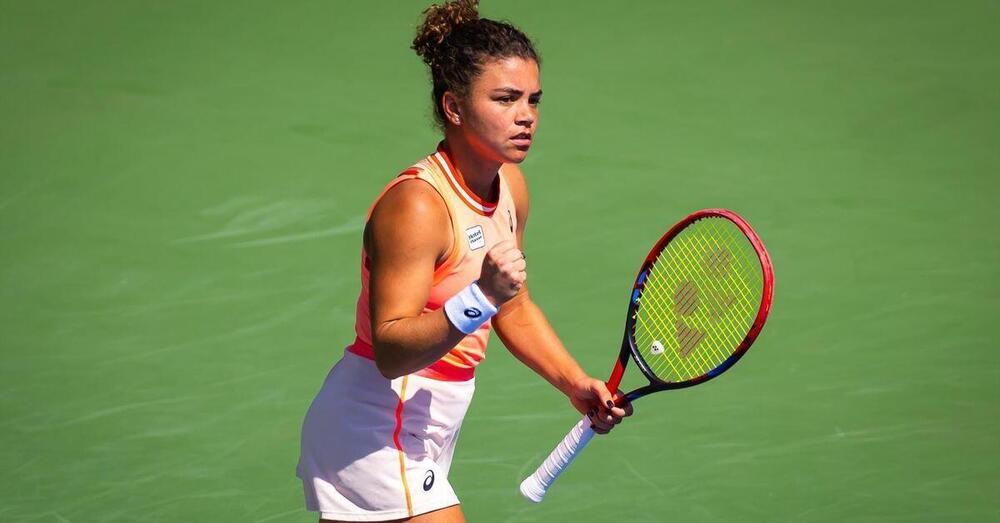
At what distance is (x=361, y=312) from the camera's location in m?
3.96

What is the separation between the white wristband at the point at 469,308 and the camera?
3.46m

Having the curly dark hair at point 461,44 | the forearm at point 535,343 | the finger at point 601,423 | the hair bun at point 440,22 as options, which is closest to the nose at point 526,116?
the curly dark hair at point 461,44

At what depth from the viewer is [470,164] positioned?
3957mm

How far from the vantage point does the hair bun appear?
156 inches

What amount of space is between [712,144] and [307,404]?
9.80 feet

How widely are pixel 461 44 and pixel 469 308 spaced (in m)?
0.80

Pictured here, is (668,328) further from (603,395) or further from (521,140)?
(521,140)

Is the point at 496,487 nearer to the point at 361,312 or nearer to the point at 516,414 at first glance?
the point at 516,414

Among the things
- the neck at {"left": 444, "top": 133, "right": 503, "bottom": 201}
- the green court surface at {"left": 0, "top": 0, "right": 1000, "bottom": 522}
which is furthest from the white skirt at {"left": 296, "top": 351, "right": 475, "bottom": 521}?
the green court surface at {"left": 0, "top": 0, "right": 1000, "bottom": 522}

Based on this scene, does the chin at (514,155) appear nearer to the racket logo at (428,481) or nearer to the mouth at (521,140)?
the mouth at (521,140)

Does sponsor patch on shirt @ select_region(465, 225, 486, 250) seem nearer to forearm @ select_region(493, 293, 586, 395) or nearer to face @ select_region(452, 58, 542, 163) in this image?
face @ select_region(452, 58, 542, 163)

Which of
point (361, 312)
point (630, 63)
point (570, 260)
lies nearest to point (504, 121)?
point (361, 312)

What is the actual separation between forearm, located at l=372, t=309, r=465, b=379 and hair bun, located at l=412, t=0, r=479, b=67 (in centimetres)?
79

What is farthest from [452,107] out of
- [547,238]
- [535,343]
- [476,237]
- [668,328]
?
[547,238]
